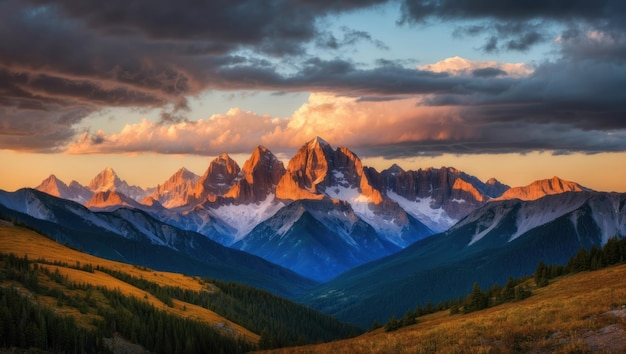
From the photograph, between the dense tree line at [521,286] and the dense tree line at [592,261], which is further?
the dense tree line at [592,261]

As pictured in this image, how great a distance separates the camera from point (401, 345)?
233 ft

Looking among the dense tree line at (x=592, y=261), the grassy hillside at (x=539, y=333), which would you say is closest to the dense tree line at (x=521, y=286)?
the dense tree line at (x=592, y=261)

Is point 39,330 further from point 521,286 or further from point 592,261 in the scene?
point 592,261

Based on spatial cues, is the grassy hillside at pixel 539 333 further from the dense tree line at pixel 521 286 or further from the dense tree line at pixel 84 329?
the dense tree line at pixel 84 329

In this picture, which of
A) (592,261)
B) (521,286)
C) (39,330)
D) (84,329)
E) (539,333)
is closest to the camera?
(539,333)

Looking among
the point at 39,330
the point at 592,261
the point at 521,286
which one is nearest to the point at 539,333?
the point at 521,286

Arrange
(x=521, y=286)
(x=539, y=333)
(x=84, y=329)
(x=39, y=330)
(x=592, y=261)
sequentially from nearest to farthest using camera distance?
(x=539, y=333) → (x=39, y=330) → (x=84, y=329) → (x=521, y=286) → (x=592, y=261)

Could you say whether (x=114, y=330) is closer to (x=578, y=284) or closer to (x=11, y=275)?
(x=11, y=275)

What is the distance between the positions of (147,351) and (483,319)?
230 feet

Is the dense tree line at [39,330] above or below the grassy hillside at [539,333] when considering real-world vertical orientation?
below

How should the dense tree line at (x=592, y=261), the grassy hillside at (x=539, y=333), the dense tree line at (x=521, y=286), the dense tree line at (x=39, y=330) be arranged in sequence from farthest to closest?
the dense tree line at (x=592, y=261) → the dense tree line at (x=521, y=286) → the dense tree line at (x=39, y=330) → the grassy hillside at (x=539, y=333)

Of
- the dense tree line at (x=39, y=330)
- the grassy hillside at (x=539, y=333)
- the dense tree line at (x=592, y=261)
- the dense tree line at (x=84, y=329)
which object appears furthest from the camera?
the dense tree line at (x=592, y=261)

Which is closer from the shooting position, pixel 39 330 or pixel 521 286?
pixel 39 330

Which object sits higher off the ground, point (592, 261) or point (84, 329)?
point (592, 261)
